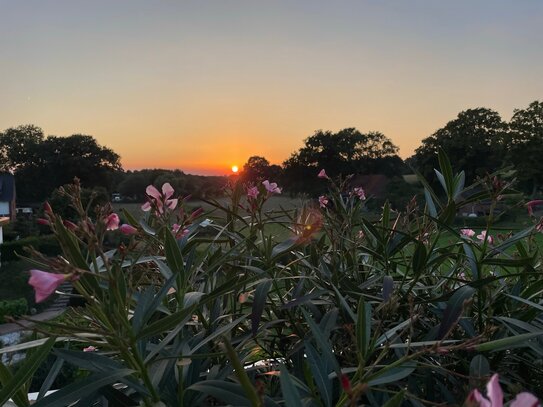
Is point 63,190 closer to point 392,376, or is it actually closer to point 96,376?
point 96,376

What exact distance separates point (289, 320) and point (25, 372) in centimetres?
38

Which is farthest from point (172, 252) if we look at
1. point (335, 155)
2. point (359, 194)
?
point (335, 155)

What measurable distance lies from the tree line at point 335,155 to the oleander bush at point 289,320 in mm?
27049

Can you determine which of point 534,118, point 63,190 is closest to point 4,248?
point 63,190

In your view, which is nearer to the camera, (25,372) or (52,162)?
(25,372)

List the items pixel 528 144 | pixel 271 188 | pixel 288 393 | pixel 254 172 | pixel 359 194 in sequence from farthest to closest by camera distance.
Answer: pixel 528 144 → pixel 254 172 → pixel 359 194 → pixel 271 188 → pixel 288 393

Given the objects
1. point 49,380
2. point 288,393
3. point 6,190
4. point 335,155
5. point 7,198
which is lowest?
point 7,198

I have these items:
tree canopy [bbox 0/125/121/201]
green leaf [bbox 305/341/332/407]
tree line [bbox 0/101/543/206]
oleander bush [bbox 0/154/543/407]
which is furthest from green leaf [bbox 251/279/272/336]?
tree canopy [bbox 0/125/121/201]

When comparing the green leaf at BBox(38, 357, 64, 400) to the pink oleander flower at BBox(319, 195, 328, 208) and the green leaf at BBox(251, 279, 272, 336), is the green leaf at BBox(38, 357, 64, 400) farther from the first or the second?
the pink oleander flower at BBox(319, 195, 328, 208)

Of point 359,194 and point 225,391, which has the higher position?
point 359,194

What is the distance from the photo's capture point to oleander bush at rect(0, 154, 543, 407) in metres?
0.48

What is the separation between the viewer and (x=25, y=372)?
1.57 ft

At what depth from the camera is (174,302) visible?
75 centimetres

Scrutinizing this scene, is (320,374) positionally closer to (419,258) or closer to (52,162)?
(419,258)
